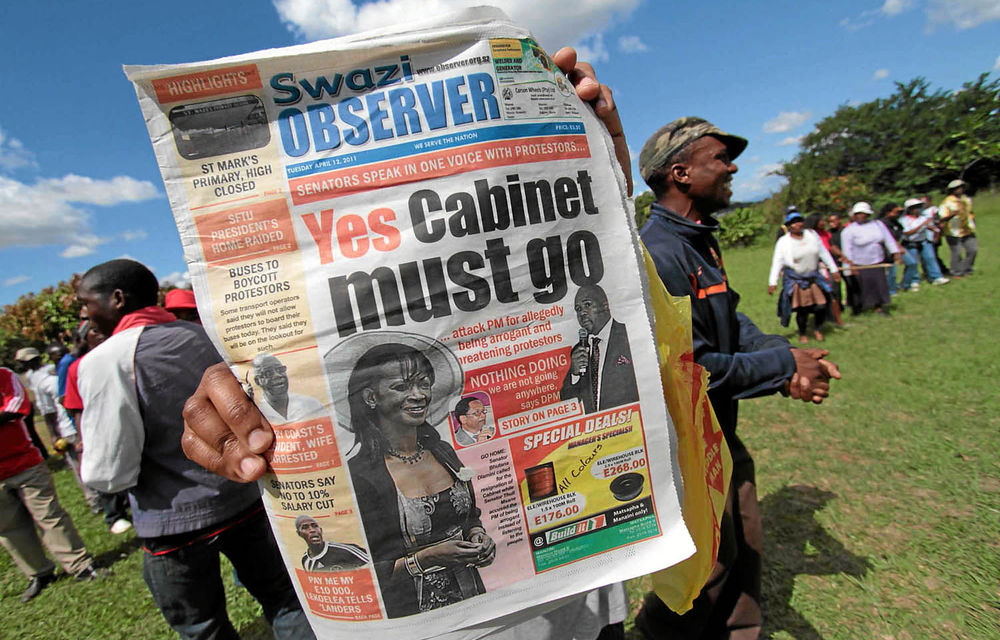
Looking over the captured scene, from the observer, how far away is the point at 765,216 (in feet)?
92.3

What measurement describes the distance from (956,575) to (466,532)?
272 cm

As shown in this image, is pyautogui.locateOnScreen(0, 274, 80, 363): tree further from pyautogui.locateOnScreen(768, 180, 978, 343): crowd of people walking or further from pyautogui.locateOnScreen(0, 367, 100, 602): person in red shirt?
pyautogui.locateOnScreen(768, 180, 978, 343): crowd of people walking

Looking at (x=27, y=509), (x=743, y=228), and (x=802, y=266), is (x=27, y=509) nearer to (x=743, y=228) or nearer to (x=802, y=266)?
(x=802, y=266)

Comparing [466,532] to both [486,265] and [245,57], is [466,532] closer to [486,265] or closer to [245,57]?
[486,265]

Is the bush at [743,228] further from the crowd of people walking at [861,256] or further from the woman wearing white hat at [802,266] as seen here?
the woman wearing white hat at [802,266]

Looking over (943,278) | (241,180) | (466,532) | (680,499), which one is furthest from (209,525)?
(943,278)

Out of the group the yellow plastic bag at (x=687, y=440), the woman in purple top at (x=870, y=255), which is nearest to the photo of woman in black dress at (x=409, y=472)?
the yellow plastic bag at (x=687, y=440)

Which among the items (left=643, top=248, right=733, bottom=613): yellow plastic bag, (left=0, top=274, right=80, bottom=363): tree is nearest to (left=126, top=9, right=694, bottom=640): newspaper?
(left=643, top=248, right=733, bottom=613): yellow plastic bag

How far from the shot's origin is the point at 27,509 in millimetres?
3582

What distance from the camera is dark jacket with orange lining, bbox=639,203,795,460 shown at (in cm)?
164

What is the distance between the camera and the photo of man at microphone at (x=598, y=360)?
822 millimetres

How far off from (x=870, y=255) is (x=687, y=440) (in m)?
7.72

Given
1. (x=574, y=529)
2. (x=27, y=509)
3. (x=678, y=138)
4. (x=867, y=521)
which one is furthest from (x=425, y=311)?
(x=27, y=509)

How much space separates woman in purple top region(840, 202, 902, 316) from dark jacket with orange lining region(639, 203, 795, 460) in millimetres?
6523
